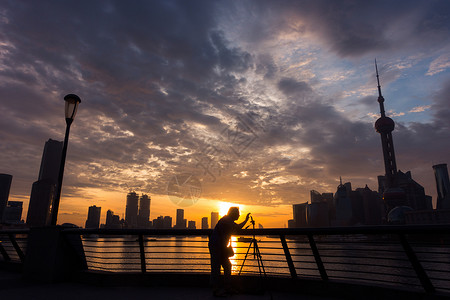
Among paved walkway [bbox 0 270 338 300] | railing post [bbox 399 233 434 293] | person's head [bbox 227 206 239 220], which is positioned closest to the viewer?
railing post [bbox 399 233 434 293]

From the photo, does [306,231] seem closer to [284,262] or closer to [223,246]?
[223,246]

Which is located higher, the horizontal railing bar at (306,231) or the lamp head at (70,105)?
the lamp head at (70,105)

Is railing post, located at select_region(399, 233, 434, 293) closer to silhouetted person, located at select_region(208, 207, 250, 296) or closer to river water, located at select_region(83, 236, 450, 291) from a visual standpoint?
river water, located at select_region(83, 236, 450, 291)

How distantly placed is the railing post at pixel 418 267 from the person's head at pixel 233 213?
324 centimetres

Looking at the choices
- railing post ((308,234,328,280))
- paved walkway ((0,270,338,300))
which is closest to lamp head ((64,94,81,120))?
paved walkway ((0,270,338,300))

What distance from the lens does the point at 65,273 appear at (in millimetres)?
7434

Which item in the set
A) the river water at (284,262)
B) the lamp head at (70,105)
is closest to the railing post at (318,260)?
the river water at (284,262)

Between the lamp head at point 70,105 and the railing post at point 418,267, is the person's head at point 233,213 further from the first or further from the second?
the lamp head at point 70,105

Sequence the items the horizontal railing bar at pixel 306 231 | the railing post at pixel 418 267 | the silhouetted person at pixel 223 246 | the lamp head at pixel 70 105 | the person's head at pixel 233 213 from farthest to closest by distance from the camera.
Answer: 1. the lamp head at pixel 70 105
2. the person's head at pixel 233 213
3. the silhouetted person at pixel 223 246
4. the horizontal railing bar at pixel 306 231
5. the railing post at pixel 418 267

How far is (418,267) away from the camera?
5152 mm

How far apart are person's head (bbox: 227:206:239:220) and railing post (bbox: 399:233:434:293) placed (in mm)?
3243

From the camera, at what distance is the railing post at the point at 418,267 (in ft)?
16.5

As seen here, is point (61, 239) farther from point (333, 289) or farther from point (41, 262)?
point (333, 289)

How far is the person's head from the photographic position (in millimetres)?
6457
